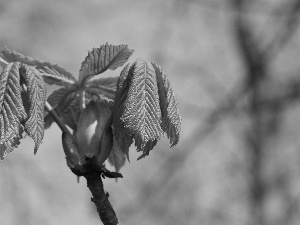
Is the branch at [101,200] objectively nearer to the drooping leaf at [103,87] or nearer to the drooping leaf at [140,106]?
the drooping leaf at [140,106]

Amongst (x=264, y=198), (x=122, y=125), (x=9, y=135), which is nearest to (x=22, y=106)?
(x=9, y=135)

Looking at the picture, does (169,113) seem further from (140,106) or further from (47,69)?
(47,69)

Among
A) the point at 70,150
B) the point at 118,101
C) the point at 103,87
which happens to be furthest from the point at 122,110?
the point at 103,87

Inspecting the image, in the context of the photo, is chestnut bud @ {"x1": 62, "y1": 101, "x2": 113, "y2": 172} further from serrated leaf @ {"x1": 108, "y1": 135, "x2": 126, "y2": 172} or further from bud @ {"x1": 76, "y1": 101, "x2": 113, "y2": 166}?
serrated leaf @ {"x1": 108, "y1": 135, "x2": 126, "y2": 172}

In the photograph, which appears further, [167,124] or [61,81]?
[61,81]

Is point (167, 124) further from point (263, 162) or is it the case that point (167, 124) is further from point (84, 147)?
point (263, 162)

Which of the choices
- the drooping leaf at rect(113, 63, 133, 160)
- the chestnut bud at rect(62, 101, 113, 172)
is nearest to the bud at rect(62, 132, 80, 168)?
the chestnut bud at rect(62, 101, 113, 172)
